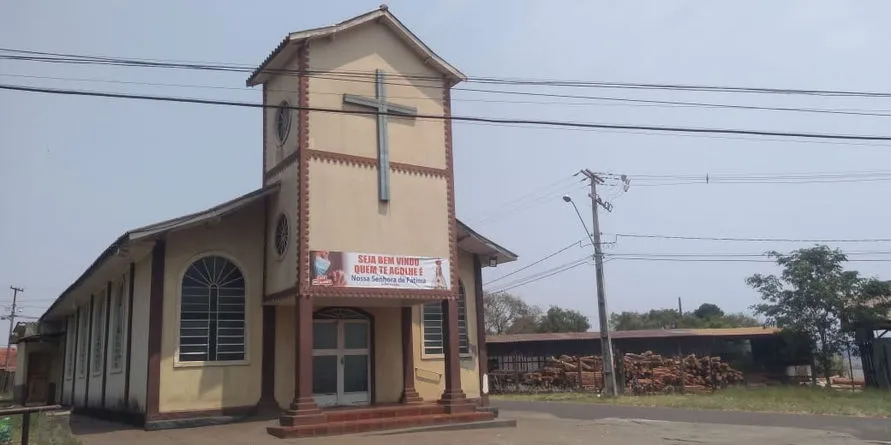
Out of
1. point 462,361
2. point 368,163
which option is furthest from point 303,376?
point 462,361

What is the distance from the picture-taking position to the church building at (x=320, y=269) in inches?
655

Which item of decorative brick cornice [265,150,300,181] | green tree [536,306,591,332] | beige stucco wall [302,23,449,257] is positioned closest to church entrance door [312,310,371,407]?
beige stucco wall [302,23,449,257]

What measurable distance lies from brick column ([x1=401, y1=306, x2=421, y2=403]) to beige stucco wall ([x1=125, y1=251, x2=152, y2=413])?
20.3ft

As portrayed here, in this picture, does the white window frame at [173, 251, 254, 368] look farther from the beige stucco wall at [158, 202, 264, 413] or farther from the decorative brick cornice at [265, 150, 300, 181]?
the decorative brick cornice at [265, 150, 300, 181]

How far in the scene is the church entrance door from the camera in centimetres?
1875

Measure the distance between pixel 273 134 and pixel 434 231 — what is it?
4.80 meters

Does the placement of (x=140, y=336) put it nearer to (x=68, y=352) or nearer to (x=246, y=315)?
(x=246, y=315)

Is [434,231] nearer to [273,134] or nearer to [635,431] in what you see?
[273,134]

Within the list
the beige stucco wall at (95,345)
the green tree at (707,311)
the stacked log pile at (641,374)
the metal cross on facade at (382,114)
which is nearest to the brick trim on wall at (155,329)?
the metal cross on facade at (382,114)

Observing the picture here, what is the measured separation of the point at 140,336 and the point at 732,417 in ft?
49.3

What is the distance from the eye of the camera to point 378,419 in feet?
53.8

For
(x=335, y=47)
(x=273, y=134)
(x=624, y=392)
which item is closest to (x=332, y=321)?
(x=273, y=134)

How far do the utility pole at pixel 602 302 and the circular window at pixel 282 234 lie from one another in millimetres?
15918

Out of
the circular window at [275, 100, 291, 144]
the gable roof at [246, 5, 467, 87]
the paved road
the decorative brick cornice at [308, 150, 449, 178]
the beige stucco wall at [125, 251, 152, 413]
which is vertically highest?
the gable roof at [246, 5, 467, 87]
